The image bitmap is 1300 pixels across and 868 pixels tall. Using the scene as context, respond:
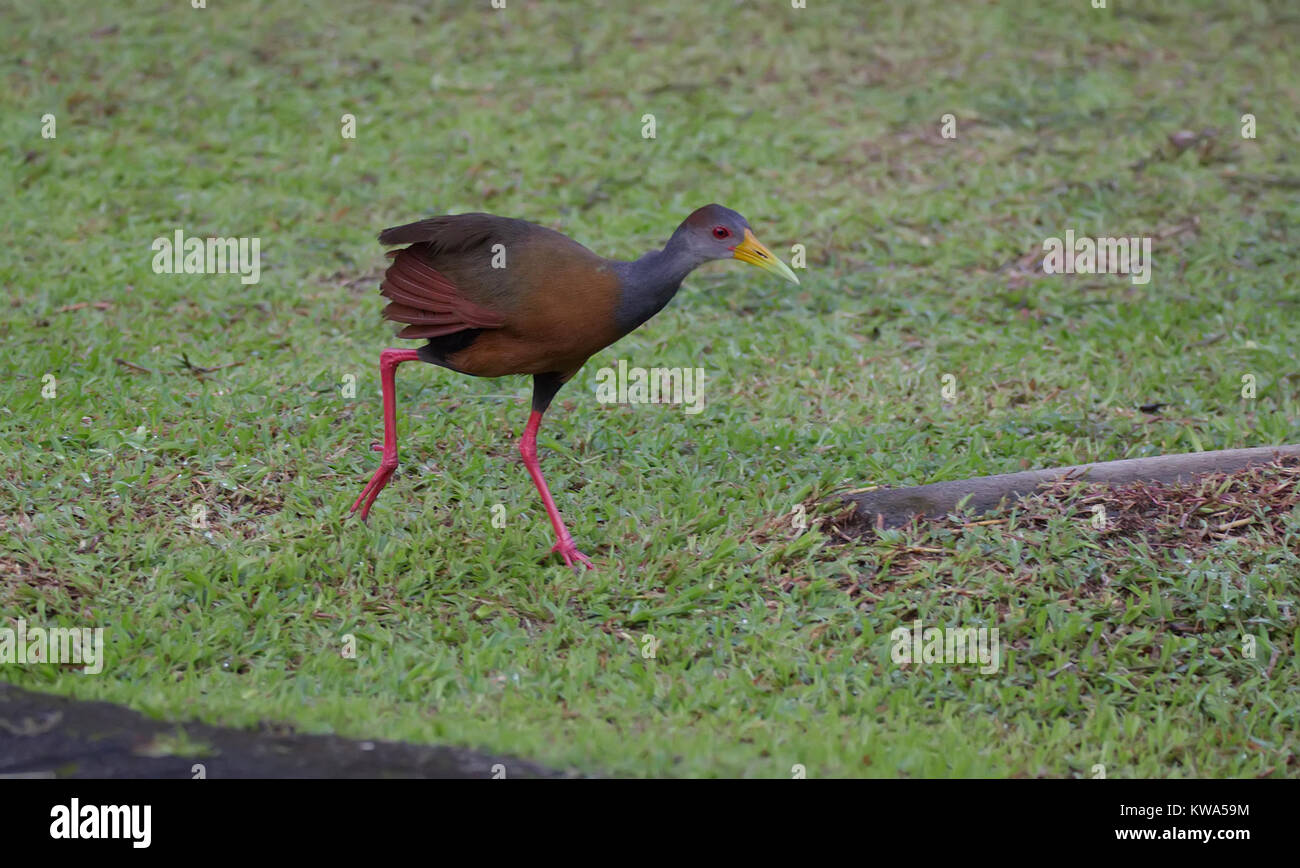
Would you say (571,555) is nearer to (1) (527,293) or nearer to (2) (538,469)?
(2) (538,469)

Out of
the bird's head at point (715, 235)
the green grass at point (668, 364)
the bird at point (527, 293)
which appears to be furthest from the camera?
the bird's head at point (715, 235)

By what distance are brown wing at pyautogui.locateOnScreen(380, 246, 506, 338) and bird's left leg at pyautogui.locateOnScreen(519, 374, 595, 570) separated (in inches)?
15.0

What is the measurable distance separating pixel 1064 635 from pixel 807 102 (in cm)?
617

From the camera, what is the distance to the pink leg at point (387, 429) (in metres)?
5.40

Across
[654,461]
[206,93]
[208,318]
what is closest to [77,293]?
[208,318]

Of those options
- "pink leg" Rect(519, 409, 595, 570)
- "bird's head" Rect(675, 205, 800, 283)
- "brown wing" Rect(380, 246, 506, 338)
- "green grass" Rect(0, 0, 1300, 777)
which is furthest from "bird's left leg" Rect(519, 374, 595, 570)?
"bird's head" Rect(675, 205, 800, 283)

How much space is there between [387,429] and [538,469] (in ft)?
1.99

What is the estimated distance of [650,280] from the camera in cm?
521

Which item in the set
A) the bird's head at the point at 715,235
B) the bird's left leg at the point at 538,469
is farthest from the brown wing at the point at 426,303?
the bird's head at the point at 715,235

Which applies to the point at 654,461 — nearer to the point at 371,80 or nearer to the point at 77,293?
the point at 77,293

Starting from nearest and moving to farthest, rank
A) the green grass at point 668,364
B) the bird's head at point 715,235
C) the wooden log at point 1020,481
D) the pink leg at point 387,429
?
the green grass at point 668,364, the bird's head at point 715,235, the pink leg at point 387,429, the wooden log at point 1020,481

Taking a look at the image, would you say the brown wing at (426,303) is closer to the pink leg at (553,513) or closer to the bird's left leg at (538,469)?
the bird's left leg at (538,469)

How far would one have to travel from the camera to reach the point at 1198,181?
915 centimetres

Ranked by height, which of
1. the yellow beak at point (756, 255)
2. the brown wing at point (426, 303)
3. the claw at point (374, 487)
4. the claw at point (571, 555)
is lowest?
the claw at point (571, 555)
